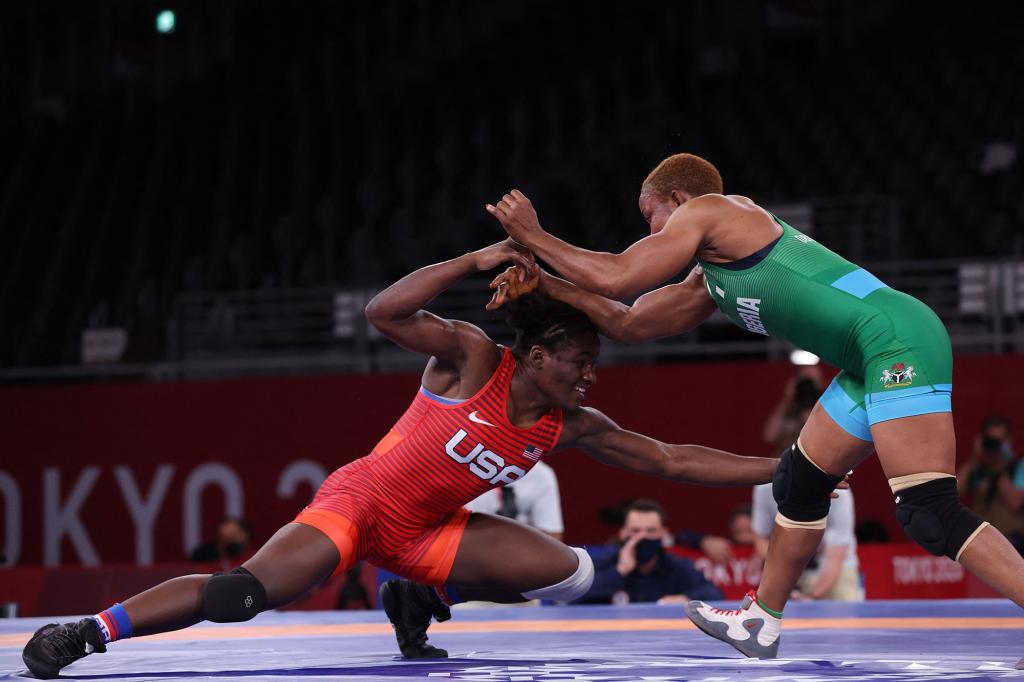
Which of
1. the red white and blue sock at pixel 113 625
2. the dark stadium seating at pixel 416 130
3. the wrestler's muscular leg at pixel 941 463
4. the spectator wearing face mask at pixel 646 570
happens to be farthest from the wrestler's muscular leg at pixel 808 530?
the dark stadium seating at pixel 416 130

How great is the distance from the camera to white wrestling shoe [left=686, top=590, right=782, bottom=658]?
3992mm

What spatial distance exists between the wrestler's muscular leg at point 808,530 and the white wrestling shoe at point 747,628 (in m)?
0.04

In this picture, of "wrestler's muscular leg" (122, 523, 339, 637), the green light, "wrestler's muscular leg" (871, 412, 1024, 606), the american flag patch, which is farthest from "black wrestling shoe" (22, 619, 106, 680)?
the green light

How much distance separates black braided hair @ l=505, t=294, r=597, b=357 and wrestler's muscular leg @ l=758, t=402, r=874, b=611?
67cm

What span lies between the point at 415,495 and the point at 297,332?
8.18 m

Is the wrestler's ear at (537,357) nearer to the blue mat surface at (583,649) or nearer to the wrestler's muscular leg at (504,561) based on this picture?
the wrestler's muscular leg at (504,561)

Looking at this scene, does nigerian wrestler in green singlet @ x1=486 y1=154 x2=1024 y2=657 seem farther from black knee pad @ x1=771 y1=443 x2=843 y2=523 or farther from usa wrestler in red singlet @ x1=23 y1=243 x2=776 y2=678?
usa wrestler in red singlet @ x1=23 y1=243 x2=776 y2=678

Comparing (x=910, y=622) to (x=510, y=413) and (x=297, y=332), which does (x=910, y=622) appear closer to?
(x=510, y=413)

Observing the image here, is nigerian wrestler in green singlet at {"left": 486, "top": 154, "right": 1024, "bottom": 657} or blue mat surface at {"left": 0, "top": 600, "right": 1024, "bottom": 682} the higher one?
nigerian wrestler in green singlet at {"left": 486, "top": 154, "right": 1024, "bottom": 657}

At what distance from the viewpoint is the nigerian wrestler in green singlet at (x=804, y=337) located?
3607 millimetres

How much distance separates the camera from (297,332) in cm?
1215

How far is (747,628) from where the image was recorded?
4.01m

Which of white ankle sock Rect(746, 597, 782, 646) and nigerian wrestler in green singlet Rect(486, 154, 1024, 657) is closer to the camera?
nigerian wrestler in green singlet Rect(486, 154, 1024, 657)

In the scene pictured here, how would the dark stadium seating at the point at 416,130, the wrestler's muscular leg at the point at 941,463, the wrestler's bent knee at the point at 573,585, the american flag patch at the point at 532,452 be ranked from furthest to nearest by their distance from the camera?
1. the dark stadium seating at the point at 416,130
2. the wrestler's bent knee at the point at 573,585
3. the american flag patch at the point at 532,452
4. the wrestler's muscular leg at the point at 941,463
